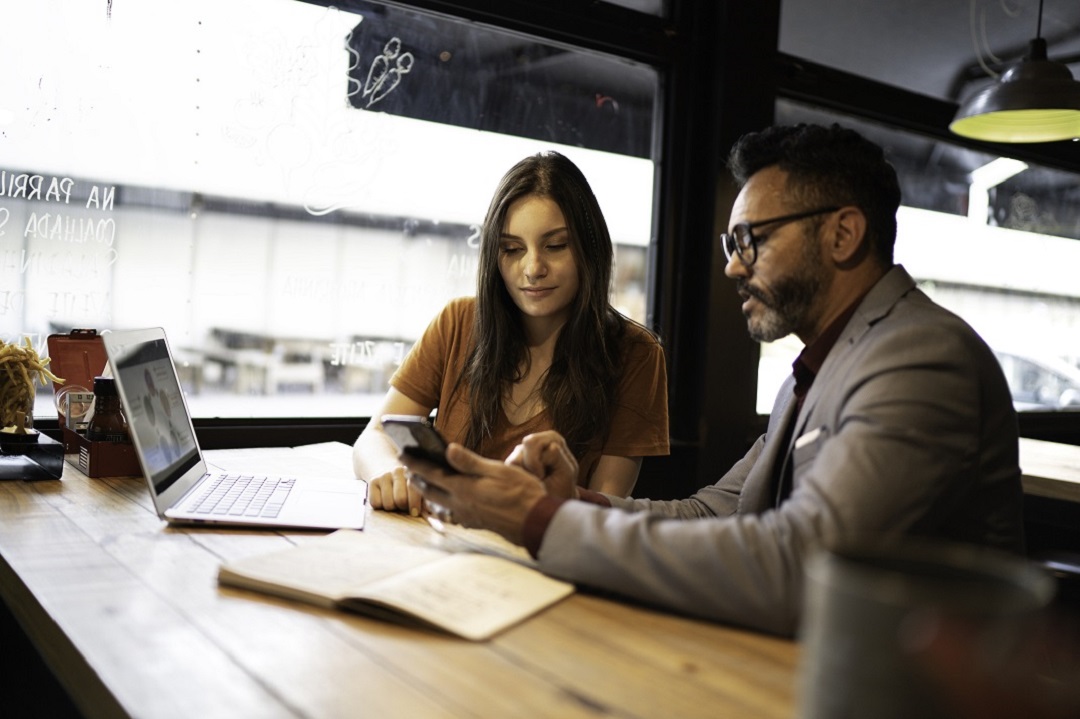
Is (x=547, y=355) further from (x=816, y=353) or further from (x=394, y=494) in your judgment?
(x=816, y=353)

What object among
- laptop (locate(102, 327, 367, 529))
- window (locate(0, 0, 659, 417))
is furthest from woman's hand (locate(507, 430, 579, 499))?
window (locate(0, 0, 659, 417))

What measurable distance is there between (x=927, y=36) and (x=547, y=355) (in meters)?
3.17

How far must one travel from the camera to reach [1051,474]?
2766mm

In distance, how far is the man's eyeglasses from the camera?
158 cm

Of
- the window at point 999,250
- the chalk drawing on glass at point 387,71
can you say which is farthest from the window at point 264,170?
the window at point 999,250

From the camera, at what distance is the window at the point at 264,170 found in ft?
8.31

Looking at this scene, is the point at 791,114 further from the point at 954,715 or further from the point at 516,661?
the point at 954,715

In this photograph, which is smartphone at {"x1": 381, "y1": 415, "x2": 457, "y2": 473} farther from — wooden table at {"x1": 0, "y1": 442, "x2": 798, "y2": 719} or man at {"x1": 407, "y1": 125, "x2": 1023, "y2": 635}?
wooden table at {"x1": 0, "y1": 442, "x2": 798, "y2": 719}

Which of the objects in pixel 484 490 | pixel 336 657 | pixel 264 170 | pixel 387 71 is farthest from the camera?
pixel 387 71

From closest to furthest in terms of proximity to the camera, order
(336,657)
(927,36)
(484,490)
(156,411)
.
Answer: (336,657)
(484,490)
(156,411)
(927,36)

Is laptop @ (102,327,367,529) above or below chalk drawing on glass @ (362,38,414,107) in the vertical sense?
below

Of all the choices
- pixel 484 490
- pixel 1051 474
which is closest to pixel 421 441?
pixel 484 490

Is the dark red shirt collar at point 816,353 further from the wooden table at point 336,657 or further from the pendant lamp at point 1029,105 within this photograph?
the pendant lamp at point 1029,105

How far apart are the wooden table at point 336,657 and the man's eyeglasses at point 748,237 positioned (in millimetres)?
720
